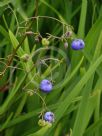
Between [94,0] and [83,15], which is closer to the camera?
[83,15]

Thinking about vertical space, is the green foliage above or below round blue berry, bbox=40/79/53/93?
below

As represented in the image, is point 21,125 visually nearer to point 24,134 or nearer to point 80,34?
point 24,134

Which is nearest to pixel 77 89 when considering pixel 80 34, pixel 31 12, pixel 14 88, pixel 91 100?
pixel 91 100

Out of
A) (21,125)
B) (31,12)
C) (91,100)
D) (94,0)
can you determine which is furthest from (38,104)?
(94,0)

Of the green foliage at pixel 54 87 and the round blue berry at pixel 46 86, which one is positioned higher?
the round blue berry at pixel 46 86

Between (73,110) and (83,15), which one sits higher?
(83,15)

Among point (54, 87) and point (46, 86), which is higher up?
point (46, 86)

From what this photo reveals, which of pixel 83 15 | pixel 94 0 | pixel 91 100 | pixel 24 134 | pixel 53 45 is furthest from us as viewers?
pixel 94 0

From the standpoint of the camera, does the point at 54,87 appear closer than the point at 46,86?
No

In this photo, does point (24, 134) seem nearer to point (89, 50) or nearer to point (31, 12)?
point (89, 50)

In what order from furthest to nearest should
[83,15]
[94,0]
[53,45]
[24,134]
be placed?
1. [94,0]
2. [53,45]
3. [83,15]
4. [24,134]
